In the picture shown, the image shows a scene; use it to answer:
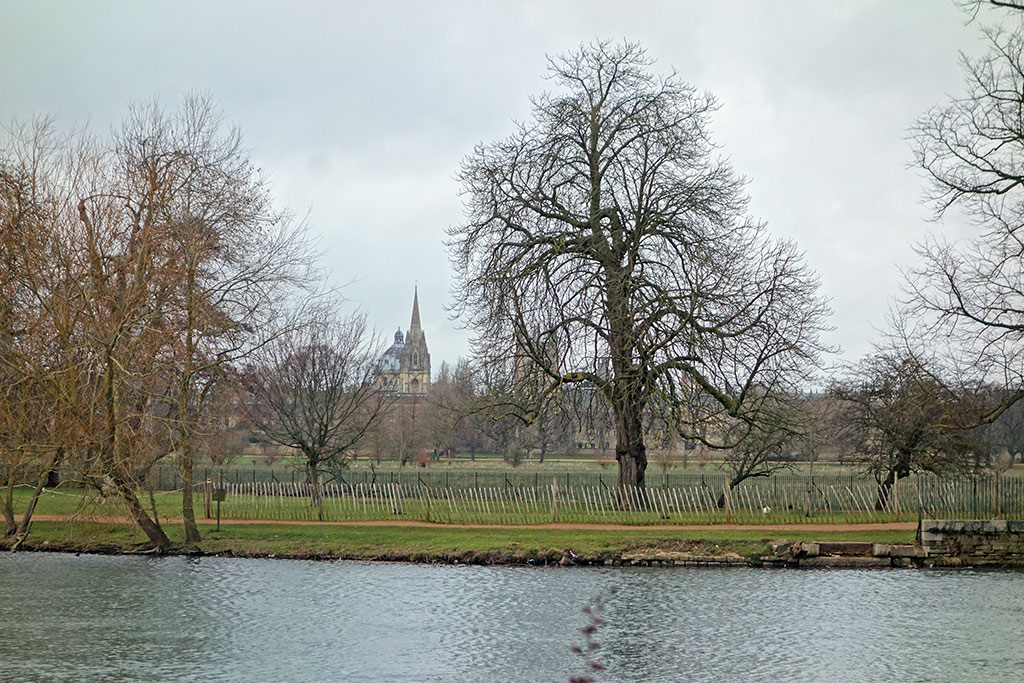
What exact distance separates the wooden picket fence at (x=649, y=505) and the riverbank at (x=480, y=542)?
1113mm

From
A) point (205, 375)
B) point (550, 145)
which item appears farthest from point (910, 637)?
point (205, 375)

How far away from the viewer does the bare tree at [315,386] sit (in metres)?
35.2

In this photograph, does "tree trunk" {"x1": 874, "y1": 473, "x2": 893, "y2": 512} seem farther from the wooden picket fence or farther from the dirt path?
the dirt path

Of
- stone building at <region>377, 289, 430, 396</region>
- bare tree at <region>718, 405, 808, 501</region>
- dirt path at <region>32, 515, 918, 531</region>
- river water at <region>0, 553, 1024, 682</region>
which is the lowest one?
river water at <region>0, 553, 1024, 682</region>

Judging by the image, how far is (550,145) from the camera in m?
30.0

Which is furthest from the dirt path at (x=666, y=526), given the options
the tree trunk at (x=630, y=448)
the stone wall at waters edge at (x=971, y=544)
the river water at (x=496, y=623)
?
the river water at (x=496, y=623)

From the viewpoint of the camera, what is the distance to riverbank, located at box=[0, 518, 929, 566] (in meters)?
24.1

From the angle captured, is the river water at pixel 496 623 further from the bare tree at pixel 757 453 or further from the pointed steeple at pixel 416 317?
the pointed steeple at pixel 416 317

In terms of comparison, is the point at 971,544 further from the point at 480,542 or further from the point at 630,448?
the point at 480,542

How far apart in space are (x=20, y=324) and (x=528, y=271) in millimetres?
16235

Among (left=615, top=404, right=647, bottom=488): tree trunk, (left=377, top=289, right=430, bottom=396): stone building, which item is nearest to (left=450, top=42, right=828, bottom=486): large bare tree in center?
(left=615, top=404, right=647, bottom=488): tree trunk

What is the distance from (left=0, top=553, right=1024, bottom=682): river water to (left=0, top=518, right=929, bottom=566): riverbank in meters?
1.05

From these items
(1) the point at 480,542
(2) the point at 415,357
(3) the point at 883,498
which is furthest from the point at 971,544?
(2) the point at 415,357

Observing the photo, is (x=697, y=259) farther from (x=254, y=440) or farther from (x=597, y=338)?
(x=254, y=440)
